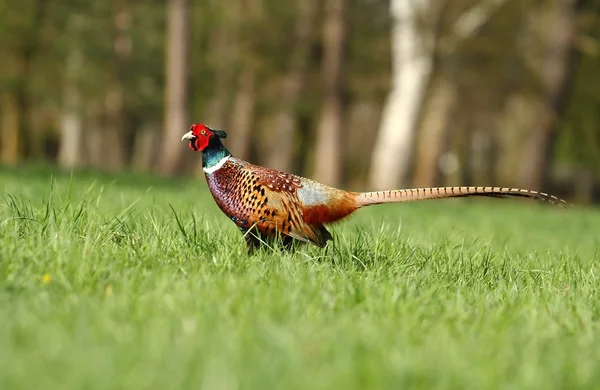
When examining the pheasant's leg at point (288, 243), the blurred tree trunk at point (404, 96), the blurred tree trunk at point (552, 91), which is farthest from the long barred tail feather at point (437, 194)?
the blurred tree trunk at point (552, 91)

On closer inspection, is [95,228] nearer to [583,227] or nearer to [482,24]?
[583,227]

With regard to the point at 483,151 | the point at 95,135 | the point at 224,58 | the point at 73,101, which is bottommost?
the point at 95,135

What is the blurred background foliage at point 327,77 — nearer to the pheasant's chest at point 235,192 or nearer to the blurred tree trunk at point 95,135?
the blurred tree trunk at point 95,135

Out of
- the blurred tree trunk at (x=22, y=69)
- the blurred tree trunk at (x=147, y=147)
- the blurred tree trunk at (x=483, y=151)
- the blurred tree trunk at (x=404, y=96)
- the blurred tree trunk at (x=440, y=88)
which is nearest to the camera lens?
the blurred tree trunk at (x=404, y=96)

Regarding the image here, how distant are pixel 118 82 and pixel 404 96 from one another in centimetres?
1182

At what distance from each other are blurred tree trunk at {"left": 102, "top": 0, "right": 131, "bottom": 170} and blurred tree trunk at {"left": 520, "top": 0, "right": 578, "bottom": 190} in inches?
511

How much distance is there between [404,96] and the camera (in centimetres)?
1838

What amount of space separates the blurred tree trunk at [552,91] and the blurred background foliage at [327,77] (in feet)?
0.12

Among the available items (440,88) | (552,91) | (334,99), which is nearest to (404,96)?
(334,99)

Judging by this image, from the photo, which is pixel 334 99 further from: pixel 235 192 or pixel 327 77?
pixel 235 192

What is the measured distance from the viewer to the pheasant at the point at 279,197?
4.40m

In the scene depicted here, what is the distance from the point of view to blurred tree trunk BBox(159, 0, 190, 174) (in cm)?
1858

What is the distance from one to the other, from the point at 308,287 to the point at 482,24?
1787 centimetres

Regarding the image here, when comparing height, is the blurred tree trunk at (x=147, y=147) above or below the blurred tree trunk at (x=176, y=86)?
below
